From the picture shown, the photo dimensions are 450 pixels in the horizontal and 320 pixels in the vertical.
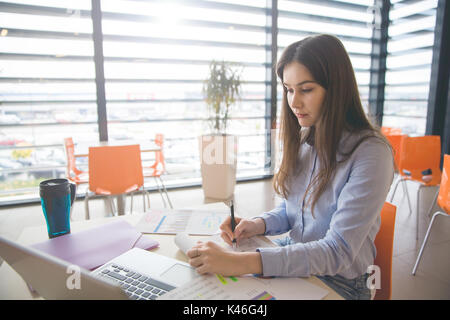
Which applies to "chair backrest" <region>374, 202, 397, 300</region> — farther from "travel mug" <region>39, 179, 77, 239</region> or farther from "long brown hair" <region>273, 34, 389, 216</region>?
"travel mug" <region>39, 179, 77, 239</region>

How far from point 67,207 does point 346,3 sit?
618 cm

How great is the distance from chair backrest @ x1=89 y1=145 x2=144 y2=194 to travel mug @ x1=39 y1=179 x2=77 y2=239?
1.66 metres

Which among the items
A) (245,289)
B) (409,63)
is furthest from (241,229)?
(409,63)

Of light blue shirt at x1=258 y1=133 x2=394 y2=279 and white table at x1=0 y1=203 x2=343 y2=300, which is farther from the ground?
light blue shirt at x1=258 y1=133 x2=394 y2=279

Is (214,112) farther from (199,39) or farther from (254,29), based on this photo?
(254,29)

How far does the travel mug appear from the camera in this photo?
0.96 meters

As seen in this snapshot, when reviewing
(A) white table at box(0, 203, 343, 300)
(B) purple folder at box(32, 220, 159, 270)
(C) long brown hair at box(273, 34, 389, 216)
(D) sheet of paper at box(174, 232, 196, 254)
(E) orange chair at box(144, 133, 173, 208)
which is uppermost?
(C) long brown hair at box(273, 34, 389, 216)

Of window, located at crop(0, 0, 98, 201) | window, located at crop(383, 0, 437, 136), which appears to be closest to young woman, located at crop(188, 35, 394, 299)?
window, located at crop(0, 0, 98, 201)

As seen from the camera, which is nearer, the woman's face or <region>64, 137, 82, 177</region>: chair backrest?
the woman's face

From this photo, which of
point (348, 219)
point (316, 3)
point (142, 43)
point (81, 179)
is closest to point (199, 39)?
point (142, 43)

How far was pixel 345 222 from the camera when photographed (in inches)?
35.2

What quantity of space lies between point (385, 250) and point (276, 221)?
0.40 m

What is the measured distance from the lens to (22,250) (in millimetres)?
588

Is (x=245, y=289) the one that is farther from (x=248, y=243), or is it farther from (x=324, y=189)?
(x=324, y=189)
